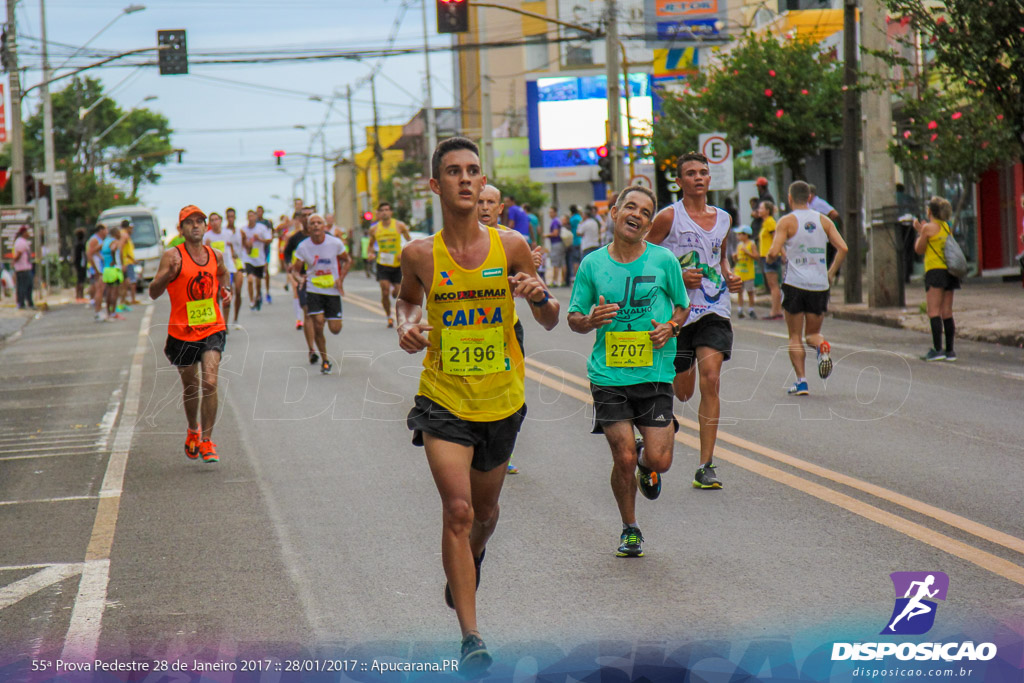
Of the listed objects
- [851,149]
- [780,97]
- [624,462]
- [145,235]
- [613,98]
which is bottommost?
[624,462]

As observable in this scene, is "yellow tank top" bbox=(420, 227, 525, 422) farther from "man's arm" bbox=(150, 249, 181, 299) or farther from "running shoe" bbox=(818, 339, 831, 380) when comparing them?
"running shoe" bbox=(818, 339, 831, 380)

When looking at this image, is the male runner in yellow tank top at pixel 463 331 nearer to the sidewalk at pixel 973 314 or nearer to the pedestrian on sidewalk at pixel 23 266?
the sidewalk at pixel 973 314

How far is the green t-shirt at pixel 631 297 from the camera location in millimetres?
6625

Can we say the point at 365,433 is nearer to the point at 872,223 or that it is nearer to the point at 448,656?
the point at 448,656

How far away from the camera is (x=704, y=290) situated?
820 cm

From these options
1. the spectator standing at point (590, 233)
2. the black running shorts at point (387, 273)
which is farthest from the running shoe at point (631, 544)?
the spectator standing at point (590, 233)

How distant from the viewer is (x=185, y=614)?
5.75m

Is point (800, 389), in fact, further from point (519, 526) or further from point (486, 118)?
point (486, 118)

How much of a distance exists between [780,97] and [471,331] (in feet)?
81.4

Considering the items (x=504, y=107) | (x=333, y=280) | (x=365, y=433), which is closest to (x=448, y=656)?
(x=365, y=433)

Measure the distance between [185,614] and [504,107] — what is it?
255ft

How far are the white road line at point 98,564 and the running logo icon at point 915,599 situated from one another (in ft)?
10.4

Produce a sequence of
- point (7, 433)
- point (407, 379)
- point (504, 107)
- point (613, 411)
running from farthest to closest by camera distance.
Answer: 1. point (504, 107)
2. point (407, 379)
3. point (7, 433)
4. point (613, 411)

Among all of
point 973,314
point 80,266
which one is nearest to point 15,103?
point 80,266
